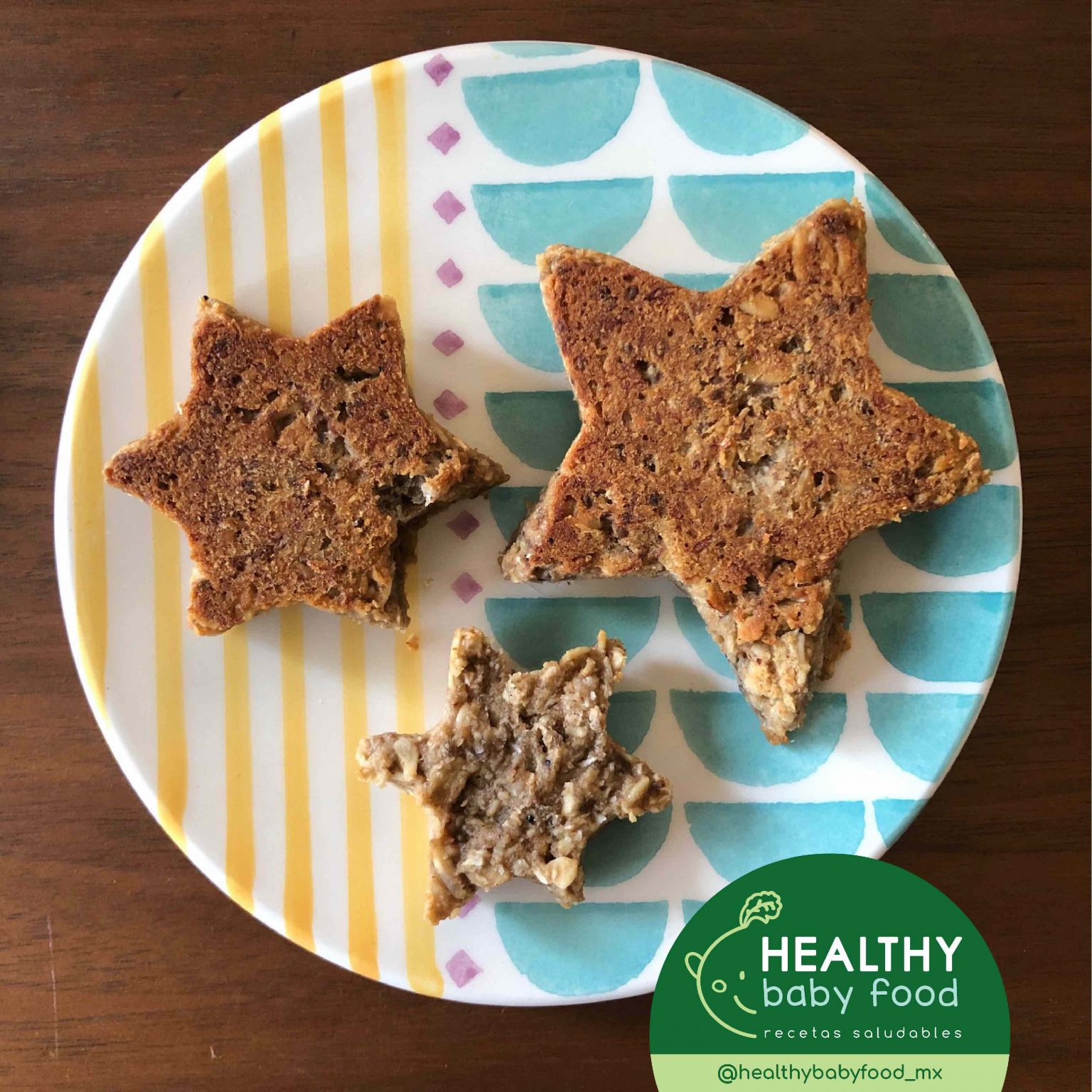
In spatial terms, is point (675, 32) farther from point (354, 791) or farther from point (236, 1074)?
point (236, 1074)

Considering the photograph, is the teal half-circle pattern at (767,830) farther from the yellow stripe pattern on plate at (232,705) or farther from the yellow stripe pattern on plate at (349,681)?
the yellow stripe pattern on plate at (232,705)

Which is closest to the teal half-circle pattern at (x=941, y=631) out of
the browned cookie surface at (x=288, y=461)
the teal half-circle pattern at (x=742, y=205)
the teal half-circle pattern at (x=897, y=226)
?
the teal half-circle pattern at (x=897, y=226)

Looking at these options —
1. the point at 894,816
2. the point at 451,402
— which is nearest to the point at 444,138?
the point at 451,402

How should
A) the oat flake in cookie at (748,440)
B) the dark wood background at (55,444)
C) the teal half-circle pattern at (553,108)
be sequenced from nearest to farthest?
1. the oat flake in cookie at (748,440)
2. the teal half-circle pattern at (553,108)
3. the dark wood background at (55,444)

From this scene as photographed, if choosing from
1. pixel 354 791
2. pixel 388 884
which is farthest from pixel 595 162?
pixel 388 884

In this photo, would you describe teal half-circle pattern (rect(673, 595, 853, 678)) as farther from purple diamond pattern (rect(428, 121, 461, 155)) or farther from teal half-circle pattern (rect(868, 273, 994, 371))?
purple diamond pattern (rect(428, 121, 461, 155))

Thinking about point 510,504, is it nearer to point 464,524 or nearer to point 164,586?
point 464,524
